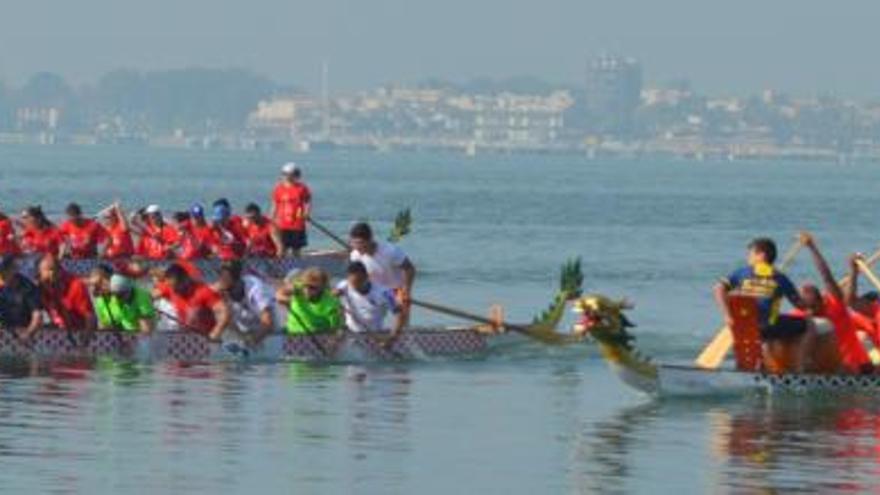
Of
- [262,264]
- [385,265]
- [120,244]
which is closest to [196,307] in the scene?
[385,265]

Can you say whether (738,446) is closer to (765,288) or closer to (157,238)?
(765,288)

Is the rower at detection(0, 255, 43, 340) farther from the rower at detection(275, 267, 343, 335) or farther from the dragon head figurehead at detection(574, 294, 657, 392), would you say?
the dragon head figurehead at detection(574, 294, 657, 392)


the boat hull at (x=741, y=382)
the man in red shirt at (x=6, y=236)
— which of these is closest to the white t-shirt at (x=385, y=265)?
the boat hull at (x=741, y=382)

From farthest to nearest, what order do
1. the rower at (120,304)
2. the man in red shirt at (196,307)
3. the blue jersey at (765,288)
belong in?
the man in red shirt at (196,307), the rower at (120,304), the blue jersey at (765,288)

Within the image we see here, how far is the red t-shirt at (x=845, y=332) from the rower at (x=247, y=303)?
19.8ft

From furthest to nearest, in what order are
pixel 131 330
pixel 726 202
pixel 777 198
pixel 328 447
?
pixel 777 198 < pixel 726 202 < pixel 131 330 < pixel 328 447

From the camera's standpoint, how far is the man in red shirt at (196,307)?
33.9 meters

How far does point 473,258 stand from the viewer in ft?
213

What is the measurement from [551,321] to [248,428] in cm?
878

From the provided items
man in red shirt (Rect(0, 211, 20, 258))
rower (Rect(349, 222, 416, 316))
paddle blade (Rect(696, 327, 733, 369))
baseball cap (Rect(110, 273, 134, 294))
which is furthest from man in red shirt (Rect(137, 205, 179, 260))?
paddle blade (Rect(696, 327, 733, 369))

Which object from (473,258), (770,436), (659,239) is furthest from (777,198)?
(770,436)

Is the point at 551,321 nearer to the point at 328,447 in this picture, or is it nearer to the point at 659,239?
the point at 328,447

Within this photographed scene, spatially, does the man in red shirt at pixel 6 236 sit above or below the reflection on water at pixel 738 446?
above

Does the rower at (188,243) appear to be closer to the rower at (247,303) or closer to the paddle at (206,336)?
the rower at (247,303)
